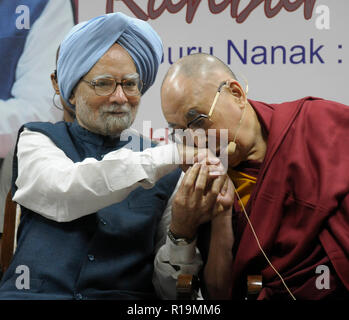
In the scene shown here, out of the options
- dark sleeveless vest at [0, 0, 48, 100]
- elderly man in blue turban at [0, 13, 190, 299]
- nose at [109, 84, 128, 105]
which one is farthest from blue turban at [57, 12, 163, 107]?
dark sleeveless vest at [0, 0, 48, 100]

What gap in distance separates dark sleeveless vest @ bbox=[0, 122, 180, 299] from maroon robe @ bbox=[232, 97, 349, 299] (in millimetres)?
360

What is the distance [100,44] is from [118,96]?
216 millimetres

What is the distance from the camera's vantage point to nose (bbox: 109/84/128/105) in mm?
1955

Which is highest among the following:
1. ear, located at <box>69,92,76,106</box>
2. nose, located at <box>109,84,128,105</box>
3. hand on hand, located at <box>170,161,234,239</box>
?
nose, located at <box>109,84,128,105</box>

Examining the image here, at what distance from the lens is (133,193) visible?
1.95 m

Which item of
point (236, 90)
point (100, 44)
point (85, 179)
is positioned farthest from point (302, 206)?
point (100, 44)

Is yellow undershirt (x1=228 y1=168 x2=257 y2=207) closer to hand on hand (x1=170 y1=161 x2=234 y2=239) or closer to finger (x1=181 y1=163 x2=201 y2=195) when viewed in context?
hand on hand (x1=170 y1=161 x2=234 y2=239)

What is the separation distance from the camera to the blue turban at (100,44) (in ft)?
6.48

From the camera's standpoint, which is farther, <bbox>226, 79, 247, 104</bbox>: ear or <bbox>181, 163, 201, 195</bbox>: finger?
<bbox>226, 79, 247, 104</bbox>: ear

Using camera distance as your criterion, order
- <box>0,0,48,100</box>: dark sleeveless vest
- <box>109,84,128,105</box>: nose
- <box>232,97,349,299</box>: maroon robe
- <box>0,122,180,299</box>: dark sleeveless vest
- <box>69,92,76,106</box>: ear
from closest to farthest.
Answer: <box>232,97,349,299</box>: maroon robe, <box>0,122,180,299</box>: dark sleeveless vest, <box>109,84,128,105</box>: nose, <box>69,92,76,106</box>: ear, <box>0,0,48,100</box>: dark sleeveless vest

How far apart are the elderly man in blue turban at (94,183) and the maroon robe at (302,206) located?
0.34 m

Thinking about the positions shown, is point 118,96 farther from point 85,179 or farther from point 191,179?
point 191,179

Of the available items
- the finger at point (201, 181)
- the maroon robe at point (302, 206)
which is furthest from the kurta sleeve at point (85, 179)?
the maroon robe at point (302, 206)
